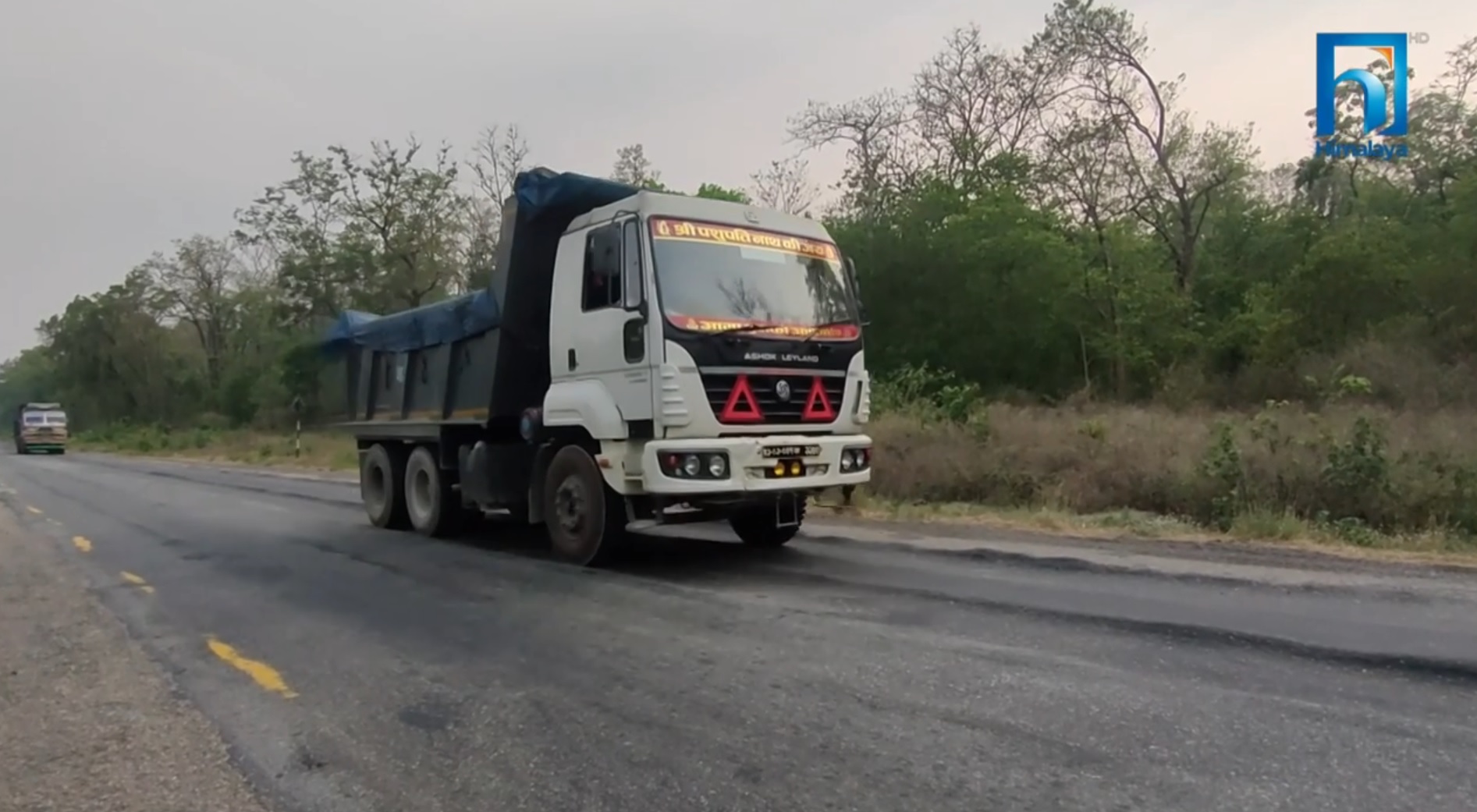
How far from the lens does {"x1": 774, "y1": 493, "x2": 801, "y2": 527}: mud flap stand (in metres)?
9.27

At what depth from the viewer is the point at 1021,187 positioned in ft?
104

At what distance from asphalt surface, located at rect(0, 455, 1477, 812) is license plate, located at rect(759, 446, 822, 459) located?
3.13 feet

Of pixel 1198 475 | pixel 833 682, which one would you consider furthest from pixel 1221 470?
pixel 833 682

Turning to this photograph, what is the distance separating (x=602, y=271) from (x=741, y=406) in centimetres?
163

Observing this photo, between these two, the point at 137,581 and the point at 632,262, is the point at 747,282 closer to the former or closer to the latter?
the point at 632,262

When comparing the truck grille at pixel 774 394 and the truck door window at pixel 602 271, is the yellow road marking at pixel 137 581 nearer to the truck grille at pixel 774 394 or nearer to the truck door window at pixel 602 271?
the truck door window at pixel 602 271

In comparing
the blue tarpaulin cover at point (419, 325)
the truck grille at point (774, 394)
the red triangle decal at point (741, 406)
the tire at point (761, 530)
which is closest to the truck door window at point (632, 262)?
the truck grille at point (774, 394)

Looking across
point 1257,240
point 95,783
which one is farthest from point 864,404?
point 1257,240

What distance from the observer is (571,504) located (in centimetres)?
941

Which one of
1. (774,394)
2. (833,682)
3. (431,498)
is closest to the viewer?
(833,682)

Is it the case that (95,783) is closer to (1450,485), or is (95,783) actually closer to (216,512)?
(1450,485)

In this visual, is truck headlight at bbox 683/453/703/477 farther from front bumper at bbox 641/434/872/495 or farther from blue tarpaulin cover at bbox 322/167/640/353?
blue tarpaulin cover at bbox 322/167/640/353

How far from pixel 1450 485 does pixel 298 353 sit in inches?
1461

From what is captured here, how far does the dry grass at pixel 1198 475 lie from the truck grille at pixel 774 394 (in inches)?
134
